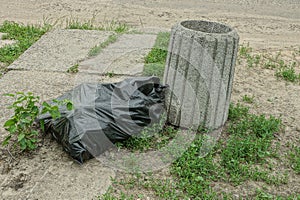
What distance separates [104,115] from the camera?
3.29 metres

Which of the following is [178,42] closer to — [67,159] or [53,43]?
[67,159]

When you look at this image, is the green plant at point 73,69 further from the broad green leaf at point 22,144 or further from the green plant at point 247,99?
the green plant at point 247,99

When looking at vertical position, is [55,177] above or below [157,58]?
below

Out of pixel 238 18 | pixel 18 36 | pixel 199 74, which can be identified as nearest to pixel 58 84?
pixel 199 74

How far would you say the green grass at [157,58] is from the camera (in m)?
4.84

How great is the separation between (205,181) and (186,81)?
955 millimetres

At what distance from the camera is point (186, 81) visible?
3.44 m

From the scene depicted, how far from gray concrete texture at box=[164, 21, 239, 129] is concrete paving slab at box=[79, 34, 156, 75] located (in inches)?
58.5

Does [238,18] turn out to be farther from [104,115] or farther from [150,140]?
[104,115]

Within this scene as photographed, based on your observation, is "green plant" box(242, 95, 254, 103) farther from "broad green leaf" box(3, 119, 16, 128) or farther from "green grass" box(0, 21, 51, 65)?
"green grass" box(0, 21, 51, 65)

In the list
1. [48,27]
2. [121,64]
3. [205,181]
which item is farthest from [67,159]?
[48,27]

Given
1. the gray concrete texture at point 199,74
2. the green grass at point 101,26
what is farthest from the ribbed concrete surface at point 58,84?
the gray concrete texture at point 199,74

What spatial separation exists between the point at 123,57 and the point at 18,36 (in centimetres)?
200

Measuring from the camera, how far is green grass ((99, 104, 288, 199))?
2902 millimetres
